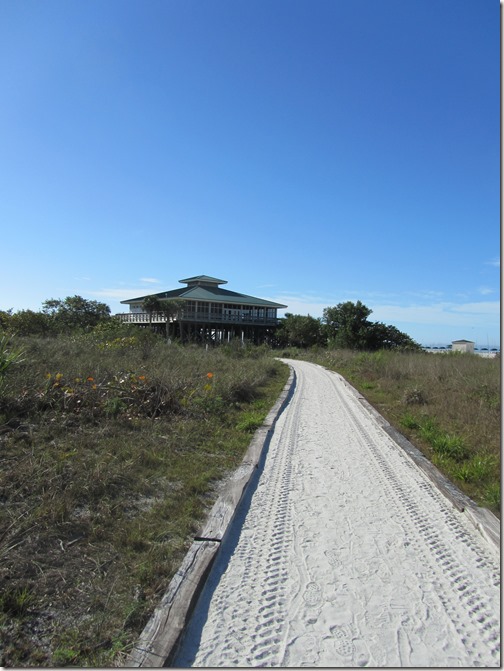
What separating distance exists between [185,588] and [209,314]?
138ft

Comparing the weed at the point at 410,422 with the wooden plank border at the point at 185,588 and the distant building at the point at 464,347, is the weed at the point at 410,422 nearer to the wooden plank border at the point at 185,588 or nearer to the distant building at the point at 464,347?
the wooden plank border at the point at 185,588

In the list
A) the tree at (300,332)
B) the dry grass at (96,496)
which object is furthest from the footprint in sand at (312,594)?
the tree at (300,332)

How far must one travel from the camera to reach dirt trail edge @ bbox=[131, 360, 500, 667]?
236 cm

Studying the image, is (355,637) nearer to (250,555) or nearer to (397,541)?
(250,555)

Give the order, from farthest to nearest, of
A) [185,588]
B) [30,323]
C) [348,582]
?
1. [30,323]
2. [348,582]
3. [185,588]

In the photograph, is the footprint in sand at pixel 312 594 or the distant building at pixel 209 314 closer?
the footprint in sand at pixel 312 594

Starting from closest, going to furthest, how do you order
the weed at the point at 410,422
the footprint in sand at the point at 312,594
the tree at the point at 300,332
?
the footprint in sand at the point at 312,594 → the weed at the point at 410,422 → the tree at the point at 300,332

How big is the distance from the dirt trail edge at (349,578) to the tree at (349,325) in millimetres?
35938

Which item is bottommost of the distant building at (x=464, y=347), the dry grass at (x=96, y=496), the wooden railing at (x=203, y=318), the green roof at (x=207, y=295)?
the dry grass at (x=96, y=496)

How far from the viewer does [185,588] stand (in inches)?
110

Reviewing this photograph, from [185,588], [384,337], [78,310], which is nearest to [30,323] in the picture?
[78,310]

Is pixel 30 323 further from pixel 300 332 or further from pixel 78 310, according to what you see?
pixel 300 332

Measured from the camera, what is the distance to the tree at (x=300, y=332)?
46750mm

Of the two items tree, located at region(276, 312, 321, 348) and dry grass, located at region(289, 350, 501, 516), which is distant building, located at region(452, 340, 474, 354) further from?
tree, located at region(276, 312, 321, 348)
